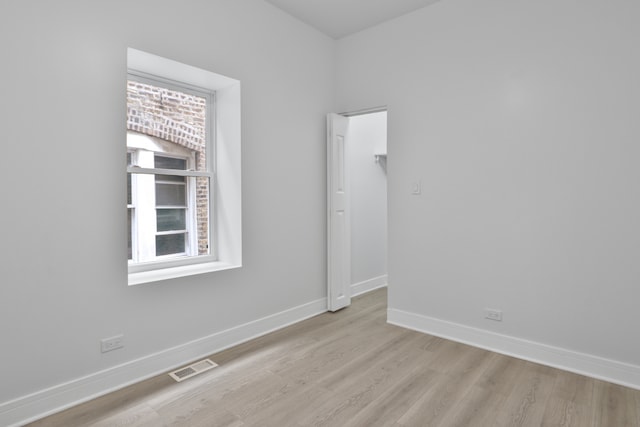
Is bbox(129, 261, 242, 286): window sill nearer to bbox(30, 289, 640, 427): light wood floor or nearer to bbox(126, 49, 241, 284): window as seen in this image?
bbox(126, 49, 241, 284): window

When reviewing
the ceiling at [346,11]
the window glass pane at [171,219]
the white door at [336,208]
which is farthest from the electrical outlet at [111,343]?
the ceiling at [346,11]

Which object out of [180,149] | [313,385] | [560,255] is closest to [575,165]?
[560,255]

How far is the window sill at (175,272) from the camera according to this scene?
100 inches

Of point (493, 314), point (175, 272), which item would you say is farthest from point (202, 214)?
point (493, 314)

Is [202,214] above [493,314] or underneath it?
above

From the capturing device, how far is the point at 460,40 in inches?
124

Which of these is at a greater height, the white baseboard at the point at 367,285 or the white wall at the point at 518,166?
the white wall at the point at 518,166

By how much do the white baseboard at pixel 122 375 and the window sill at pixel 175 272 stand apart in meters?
0.54

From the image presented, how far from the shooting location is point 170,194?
300cm

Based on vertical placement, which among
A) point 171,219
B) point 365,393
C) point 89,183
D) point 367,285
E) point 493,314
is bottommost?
point 365,393

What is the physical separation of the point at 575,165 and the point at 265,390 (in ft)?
8.93

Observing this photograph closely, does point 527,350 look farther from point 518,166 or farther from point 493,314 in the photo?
point 518,166

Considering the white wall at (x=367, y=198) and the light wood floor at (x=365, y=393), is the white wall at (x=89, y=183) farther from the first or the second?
the white wall at (x=367, y=198)

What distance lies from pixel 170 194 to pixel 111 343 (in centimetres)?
121
